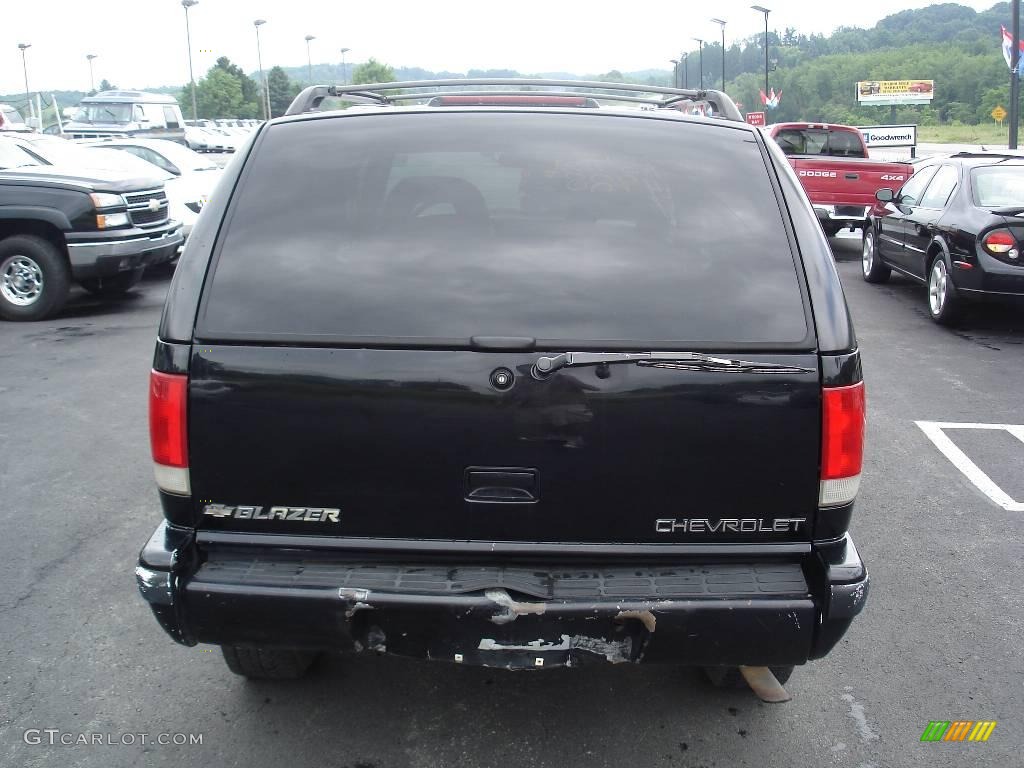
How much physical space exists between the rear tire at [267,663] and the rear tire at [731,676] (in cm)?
140

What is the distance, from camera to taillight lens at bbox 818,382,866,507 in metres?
2.57

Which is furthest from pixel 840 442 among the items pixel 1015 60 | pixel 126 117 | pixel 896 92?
pixel 896 92

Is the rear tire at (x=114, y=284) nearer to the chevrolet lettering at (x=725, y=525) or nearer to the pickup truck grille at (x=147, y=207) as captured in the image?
the pickup truck grille at (x=147, y=207)

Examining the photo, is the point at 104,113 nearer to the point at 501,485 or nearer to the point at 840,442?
the point at 501,485

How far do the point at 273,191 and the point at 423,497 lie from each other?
1039mm

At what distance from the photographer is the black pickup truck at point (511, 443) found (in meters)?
2.55

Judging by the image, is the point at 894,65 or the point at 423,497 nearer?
the point at 423,497

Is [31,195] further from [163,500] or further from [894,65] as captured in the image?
[894,65]

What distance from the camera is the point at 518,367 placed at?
2.55 meters

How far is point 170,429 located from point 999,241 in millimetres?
8464

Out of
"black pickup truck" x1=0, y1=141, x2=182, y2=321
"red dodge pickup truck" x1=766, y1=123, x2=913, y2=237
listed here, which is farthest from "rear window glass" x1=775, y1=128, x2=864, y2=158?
"black pickup truck" x1=0, y1=141, x2=182, y2=321

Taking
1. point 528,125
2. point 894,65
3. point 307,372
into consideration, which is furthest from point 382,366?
point 894,65

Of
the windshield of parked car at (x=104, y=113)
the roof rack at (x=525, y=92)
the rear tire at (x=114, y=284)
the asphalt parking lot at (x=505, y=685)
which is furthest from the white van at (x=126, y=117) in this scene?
the roof rack at (x=525, y=92)

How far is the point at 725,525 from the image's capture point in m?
2.63
